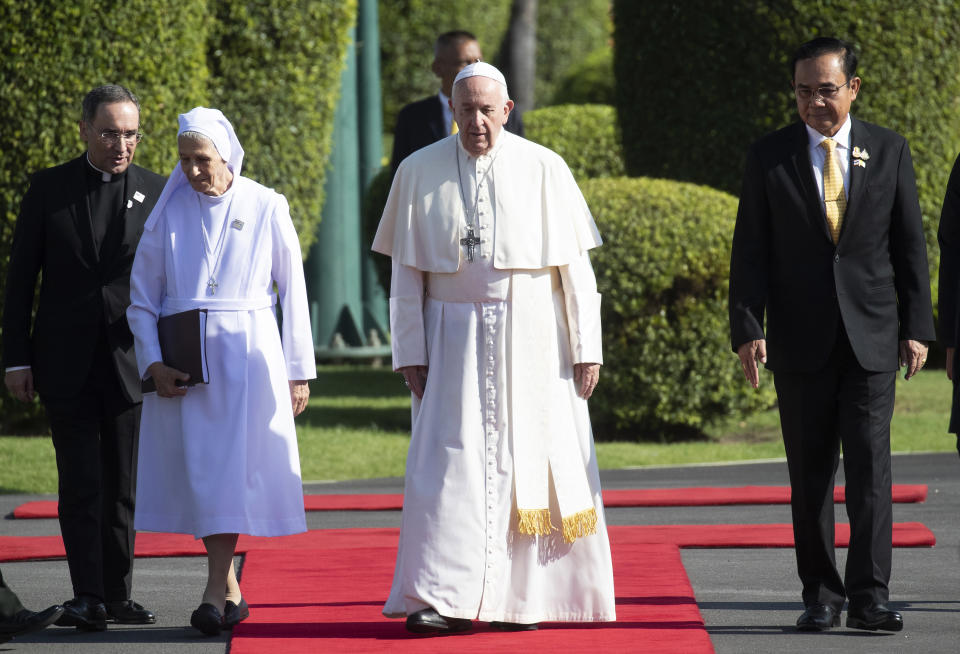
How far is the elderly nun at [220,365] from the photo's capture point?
241 inches

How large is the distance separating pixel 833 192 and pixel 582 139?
998 centimetres

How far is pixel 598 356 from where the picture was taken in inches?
242

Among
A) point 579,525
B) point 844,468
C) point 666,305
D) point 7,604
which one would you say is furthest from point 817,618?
point 666,305

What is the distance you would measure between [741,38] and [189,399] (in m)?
7.95

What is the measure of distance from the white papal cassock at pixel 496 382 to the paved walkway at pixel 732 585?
1.72ft

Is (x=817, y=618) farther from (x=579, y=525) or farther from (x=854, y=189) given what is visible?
(x=854, y=189)

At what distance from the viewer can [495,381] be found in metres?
6.15

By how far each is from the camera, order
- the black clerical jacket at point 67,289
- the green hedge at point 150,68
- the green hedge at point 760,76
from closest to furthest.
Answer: the black clerical jacket at point 67,289 < the green hedge at point 150,68 < the green hedge at point 760,76

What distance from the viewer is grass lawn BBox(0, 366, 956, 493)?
11.0 m

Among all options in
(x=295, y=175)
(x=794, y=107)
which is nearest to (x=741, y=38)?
(x=794, y=107)

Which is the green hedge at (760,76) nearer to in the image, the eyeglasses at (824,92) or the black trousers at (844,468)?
the eyeglasses at (824,92)

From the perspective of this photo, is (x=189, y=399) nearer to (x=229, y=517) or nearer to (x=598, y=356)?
(x=229, y=517)

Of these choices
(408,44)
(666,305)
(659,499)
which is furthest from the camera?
(408,44)

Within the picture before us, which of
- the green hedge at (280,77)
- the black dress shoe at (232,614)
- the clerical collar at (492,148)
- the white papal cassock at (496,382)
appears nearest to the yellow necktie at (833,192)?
the white papal cassock at (496,382)
